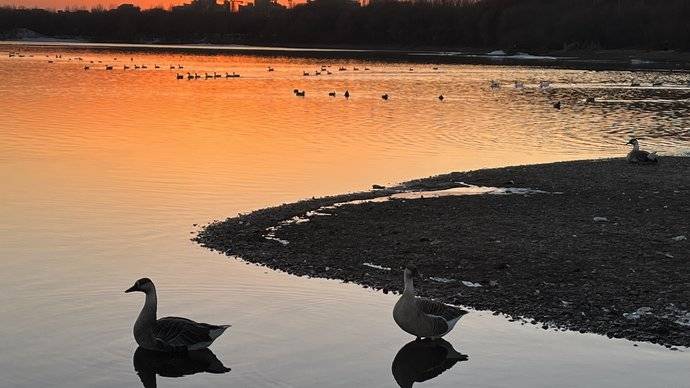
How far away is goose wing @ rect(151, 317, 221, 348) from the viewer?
41.7 ft

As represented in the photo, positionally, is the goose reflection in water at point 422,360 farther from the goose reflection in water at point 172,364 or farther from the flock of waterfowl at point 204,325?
the goose reflection in water at point 172,364

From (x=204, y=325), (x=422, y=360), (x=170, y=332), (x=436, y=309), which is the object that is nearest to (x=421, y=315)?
(x=436, y=309)

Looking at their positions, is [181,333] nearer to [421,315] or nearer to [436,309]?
[421,315]

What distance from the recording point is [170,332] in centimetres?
1277

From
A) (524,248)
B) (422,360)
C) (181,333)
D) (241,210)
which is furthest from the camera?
(241,210)

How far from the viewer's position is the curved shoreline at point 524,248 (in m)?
14.4

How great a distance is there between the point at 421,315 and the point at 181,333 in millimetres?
3335

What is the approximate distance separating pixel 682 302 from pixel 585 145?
26976mm

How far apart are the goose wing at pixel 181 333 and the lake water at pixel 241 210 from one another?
43 centimetres

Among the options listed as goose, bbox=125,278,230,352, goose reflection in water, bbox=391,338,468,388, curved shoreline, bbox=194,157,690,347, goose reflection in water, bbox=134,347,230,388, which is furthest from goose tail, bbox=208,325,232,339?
curved shoreline, bbox=194,157,690,347

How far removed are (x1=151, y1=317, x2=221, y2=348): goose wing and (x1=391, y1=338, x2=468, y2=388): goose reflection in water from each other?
2601 mm

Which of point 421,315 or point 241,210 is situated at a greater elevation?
point 421,315

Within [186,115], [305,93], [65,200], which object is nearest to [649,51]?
[305,93]

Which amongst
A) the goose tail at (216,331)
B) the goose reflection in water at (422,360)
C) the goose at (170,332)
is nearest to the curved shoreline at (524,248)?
the goose reflection in water at (422,360)
